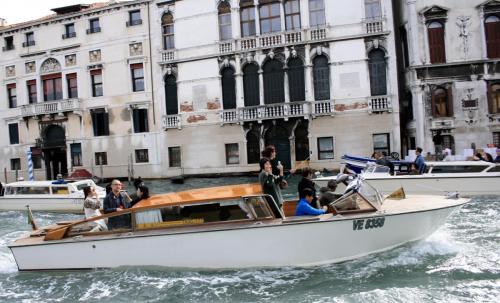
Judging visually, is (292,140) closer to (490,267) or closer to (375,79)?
(375,79)

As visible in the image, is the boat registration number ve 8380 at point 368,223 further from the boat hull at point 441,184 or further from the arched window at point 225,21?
the arched window at point 225,21

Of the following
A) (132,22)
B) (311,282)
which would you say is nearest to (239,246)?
(311,282)

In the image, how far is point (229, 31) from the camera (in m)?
24.9

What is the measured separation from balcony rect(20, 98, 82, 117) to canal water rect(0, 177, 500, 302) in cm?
2072

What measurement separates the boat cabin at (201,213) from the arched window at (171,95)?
61.5 feet

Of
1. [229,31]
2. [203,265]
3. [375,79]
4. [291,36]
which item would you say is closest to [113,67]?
[229,31]

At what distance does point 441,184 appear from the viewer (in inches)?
575

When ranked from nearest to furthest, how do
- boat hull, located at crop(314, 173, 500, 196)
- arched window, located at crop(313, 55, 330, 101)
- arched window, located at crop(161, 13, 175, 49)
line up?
boat hull, located at crop(314, 173, 500, 196), arched window, located at crop(313, 55, 330, 101), arched window, located at crop(161, 13, 175, 49)

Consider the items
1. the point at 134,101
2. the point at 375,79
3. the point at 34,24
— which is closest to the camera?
the point at 375,79

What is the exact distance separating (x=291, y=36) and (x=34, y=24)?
1555 cm

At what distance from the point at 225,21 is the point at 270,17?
2.34 meters

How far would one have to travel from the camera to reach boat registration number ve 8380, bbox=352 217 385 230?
738cm

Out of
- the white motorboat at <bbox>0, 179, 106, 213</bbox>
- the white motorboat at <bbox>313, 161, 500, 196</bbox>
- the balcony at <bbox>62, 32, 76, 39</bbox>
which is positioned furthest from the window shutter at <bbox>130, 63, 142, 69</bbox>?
the white motorboat at <bbox>313, 161, 500, 196</bbox>

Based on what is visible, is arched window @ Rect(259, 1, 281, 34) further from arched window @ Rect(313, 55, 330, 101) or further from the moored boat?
the moored boat
